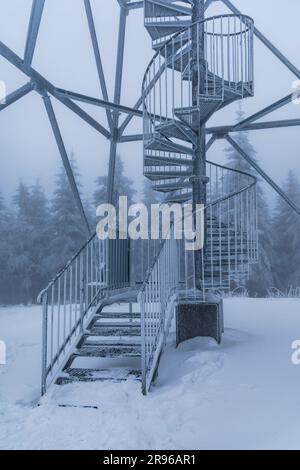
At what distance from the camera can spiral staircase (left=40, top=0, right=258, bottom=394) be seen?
4836 millimetres

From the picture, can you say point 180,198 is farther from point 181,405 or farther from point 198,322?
point 181,405

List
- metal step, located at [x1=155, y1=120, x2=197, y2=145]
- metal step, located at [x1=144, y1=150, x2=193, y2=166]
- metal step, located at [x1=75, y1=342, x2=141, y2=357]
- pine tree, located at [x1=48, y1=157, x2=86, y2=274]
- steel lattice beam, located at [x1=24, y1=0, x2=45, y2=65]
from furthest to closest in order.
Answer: pine tree, located at [x1=48, y1=157, x2=86, y2=274], metal step, located at [x1=144, y1=150, x2=193, y2=166], metal step, located at [x1=155, y1=120, x2=197, y2=145], steel lattice beam, located at [x1=24, y1=0, x2=45, y2=65], metal step, located at [x1=75, y1=342, x2=141, y2=357]

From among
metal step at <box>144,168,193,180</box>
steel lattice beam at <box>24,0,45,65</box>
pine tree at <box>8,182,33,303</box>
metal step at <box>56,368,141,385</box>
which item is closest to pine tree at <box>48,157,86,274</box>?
pine tree at <box>8,182,33,303</box>

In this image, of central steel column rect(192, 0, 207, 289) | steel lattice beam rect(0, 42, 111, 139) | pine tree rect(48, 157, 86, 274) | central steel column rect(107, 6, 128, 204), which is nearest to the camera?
steel lattice beam rect(0, 42, 111, 139)

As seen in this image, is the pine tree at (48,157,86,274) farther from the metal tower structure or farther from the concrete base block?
the concrete base block

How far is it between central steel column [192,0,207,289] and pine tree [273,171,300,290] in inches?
760

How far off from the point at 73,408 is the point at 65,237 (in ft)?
68.7

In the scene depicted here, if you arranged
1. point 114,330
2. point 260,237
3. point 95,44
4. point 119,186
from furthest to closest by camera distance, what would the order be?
point 119,186 → point 260,237 → point 95,44 → point 114,330

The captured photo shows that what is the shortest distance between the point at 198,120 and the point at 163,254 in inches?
94.6

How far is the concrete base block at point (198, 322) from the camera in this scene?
5438 mm

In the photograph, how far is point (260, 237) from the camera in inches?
912

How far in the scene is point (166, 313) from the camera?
17.8ft

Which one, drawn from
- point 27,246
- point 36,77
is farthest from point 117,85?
point 27,246
